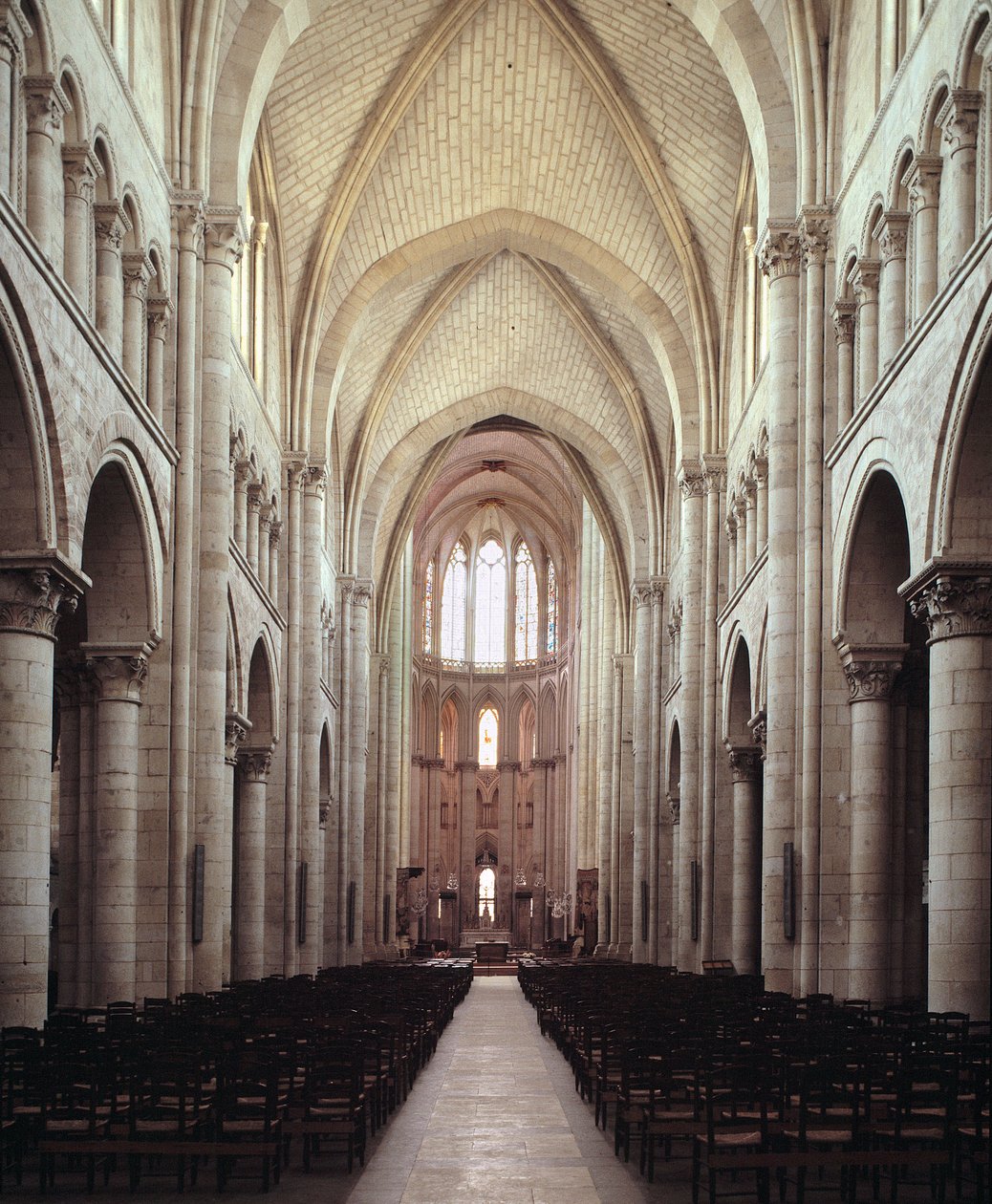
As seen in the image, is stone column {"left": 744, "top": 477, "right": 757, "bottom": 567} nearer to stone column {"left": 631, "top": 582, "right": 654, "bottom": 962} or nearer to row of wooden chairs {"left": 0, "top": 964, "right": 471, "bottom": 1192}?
stone column {"left": 631, "top": 582, "right": 654, "bottom": 962}

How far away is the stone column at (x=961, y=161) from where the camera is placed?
1791cm

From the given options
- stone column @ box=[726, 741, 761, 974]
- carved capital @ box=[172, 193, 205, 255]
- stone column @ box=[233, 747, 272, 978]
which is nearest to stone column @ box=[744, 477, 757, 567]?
stone column @ box=[726, 741, 761, 974]

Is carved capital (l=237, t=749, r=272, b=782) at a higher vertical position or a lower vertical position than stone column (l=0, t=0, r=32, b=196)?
lower

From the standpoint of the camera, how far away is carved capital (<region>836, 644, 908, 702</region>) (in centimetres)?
2238

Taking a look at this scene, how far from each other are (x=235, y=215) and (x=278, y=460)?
37.7 ft

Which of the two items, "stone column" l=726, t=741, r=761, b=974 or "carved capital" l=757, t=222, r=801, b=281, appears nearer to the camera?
"carved capital" l=757, t=222, r=801, b=281

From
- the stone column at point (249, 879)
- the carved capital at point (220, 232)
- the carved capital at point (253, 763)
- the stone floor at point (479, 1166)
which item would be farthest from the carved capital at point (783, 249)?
the stone column at point (249, 879)

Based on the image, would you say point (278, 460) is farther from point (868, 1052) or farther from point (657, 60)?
point (868, 1052)

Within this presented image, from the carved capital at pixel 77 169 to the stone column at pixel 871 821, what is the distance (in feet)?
39.5

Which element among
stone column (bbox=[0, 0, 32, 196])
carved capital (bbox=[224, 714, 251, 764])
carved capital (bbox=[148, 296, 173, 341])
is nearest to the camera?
stone column (bbox=[0, 0, 32, 196])

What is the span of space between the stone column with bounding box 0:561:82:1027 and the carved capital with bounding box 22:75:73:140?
4937 millimetres

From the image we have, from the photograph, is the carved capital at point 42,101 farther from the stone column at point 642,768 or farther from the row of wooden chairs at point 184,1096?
the stone column at point 642,768

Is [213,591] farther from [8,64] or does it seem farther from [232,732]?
[8,64]

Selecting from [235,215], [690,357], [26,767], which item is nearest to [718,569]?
[690,357]
